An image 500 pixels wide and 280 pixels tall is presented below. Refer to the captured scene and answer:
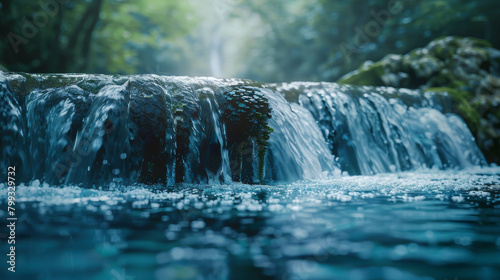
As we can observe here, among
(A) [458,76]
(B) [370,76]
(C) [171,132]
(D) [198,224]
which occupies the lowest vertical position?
(D) [198,224]

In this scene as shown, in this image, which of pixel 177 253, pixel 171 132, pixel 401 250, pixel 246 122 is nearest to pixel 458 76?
pixel 246 122

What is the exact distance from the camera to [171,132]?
5176 millimetres

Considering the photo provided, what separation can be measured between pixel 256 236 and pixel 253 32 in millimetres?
30804

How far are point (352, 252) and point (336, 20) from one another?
2139 centimetres

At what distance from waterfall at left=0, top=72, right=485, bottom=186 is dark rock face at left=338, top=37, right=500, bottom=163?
363 cm

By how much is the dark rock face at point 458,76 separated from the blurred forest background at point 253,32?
471cm

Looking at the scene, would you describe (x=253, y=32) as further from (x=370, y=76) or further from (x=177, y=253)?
(x=177, y=253)

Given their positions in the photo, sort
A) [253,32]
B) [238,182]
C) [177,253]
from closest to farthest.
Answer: [177,253], [238,182], [253,32]

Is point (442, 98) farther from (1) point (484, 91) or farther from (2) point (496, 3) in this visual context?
(2) point (496, 3)

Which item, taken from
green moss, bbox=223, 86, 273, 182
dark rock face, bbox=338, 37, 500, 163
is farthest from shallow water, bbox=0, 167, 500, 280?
dark rock face, bbox=338, 37, 500, 163

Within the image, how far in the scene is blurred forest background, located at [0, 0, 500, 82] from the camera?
12055mm

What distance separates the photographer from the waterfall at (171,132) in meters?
4.84

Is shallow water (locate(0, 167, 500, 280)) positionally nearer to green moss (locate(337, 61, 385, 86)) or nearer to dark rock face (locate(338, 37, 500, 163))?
dark rock face (locate(338, 37, 500, 163))

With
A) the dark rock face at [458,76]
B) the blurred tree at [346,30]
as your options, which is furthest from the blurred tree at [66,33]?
the blurred tree at [346,30]
